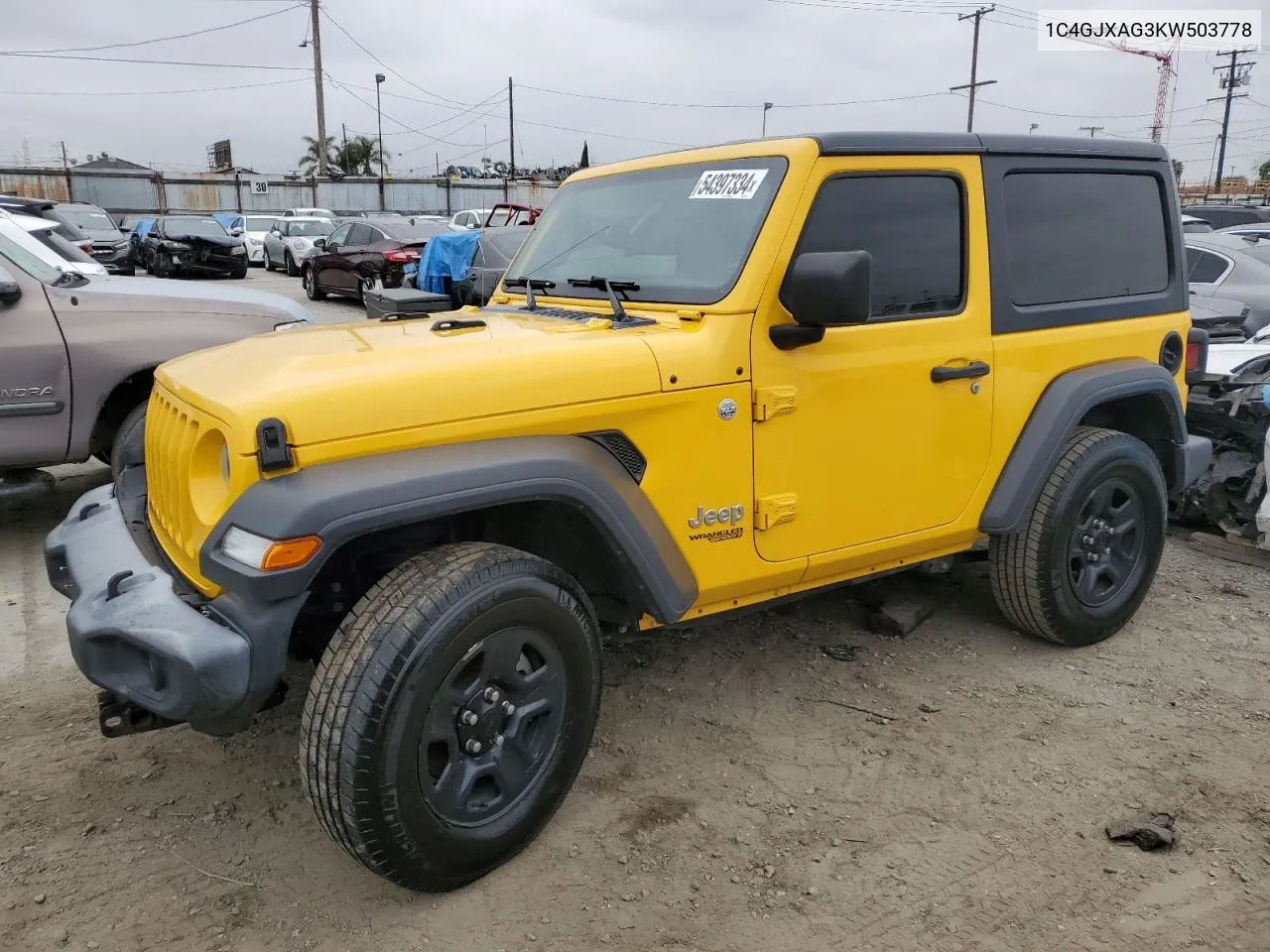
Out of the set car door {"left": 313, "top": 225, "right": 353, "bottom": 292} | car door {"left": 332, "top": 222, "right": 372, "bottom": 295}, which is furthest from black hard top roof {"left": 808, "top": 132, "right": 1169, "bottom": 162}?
car door {"left": 313, "top": 225, "right": 353, "bottom": 292}

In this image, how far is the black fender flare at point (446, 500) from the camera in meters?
2.19

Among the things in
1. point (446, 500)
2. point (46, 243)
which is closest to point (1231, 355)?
point (446, 500)

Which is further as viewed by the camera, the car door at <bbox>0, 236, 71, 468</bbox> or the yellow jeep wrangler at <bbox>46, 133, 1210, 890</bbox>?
the car door at <bbox>0, 236, 71, 468</bbox>

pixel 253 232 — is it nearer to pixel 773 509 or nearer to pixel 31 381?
pixel 31 381

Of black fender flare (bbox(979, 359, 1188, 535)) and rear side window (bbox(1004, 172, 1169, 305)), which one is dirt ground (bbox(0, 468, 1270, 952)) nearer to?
black fender flare (bbox(979, 359, 1188, 535))

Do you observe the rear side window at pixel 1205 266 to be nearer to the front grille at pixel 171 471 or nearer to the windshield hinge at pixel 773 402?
the windshield hinge at pixel 773 402

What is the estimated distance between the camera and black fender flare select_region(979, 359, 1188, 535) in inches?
139

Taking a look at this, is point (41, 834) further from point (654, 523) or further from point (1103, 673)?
point (1103, 673)

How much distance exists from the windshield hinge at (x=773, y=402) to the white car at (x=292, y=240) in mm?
19290

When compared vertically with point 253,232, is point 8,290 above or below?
below

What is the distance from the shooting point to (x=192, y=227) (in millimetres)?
20094

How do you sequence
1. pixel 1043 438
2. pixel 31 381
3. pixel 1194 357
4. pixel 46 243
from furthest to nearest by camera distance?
pixel 46 243 < pixel 31 381 < pixel 1194 357 < pixel 1043 438

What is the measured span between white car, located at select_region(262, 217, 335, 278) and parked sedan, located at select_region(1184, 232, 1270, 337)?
16.9 metres

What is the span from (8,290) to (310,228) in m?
18.7
